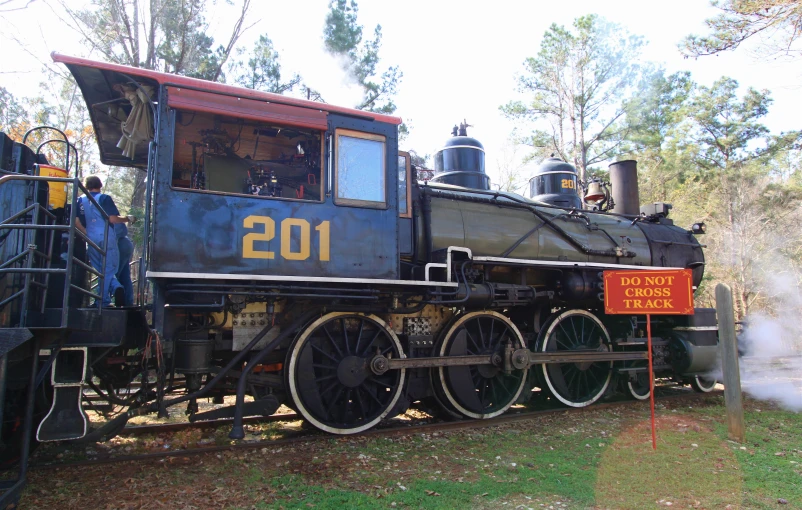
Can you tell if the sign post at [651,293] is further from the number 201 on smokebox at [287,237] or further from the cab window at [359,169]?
the number 201 on smokebox at [287,237]

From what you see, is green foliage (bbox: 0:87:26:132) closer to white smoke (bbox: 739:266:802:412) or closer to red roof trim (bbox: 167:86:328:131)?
red roof trim (bbox: 167:86:328:131)

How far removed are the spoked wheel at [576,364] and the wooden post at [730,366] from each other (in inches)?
66.7

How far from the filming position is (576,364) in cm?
741

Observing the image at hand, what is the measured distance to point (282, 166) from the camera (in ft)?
18.6

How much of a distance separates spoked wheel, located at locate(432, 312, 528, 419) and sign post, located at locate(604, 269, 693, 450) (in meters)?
1.42

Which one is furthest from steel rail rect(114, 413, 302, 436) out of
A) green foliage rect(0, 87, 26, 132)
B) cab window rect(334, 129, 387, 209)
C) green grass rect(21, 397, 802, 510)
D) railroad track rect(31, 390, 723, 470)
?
green foliage rect(0, 87, 26, 132)

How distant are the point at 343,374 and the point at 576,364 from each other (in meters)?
3.80

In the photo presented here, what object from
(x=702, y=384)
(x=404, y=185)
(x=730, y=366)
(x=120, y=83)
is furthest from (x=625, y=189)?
(x=120, y=83)

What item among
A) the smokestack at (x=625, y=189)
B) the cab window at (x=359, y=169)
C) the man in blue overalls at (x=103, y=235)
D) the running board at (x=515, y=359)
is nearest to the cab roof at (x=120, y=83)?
the cab window at (x=359, y=169)

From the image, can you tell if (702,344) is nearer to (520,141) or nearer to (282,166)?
(282,166)

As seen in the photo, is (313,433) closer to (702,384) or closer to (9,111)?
(702,384)

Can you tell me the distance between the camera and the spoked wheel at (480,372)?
6230 millimetres

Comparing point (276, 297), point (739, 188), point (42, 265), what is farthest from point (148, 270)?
point (739, 188)

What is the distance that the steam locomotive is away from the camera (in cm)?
401
